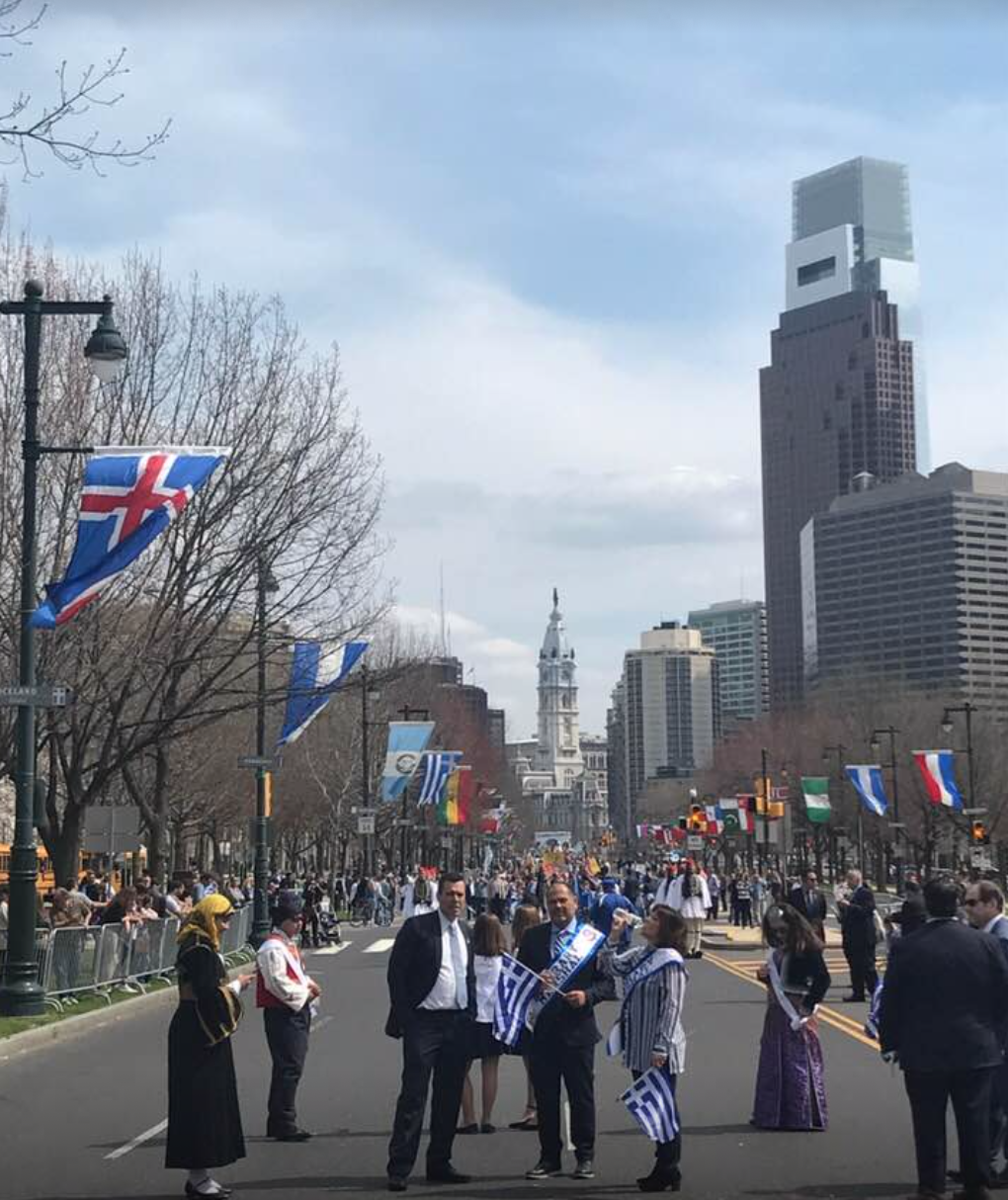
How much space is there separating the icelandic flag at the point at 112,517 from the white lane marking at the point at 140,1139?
8869 mm

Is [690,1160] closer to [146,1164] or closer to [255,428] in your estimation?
[146,1164]

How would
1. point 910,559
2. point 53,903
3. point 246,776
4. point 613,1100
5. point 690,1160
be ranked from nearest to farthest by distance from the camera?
point 690,1160 → point 613,1100 → point 53,903 → point 246,776 → point 910,559

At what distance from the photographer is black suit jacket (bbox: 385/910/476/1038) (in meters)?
10.9

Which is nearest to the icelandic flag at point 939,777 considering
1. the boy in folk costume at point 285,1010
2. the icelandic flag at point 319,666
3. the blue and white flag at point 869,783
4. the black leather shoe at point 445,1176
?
the blue and white flag at point 869,783

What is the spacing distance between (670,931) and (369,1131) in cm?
331

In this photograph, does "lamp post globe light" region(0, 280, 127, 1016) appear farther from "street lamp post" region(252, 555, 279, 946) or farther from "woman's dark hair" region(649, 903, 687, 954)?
"woman's dark hair" region(649, 903, 687, 954)

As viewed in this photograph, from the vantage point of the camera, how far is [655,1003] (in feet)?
34.9

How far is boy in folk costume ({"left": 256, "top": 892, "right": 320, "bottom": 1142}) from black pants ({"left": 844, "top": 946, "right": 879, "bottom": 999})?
47.3ft

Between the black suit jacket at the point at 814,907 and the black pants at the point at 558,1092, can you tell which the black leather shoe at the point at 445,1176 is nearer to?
the black pants at the point at 558,1092

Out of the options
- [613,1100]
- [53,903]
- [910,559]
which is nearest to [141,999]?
[53,903]

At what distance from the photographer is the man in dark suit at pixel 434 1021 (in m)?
10.6

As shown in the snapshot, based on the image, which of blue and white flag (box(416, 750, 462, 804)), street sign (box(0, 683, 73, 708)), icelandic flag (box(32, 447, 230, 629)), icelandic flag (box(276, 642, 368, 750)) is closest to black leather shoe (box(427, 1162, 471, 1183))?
street sign (box(0, 683, 73, 708))

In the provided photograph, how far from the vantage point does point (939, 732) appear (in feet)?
275

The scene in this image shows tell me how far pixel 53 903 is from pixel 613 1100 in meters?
15.1
